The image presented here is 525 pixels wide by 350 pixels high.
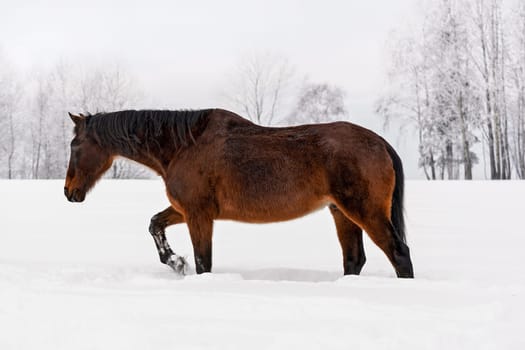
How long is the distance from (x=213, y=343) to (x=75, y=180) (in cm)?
293

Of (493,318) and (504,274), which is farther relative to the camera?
(504,274)

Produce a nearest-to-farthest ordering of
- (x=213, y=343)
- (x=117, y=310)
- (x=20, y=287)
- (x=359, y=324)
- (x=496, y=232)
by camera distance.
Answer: (x=213, y=343) → (x=359, y=324) → (x=117, y=310) → (x=20, y=287) → (x=496, y=232)

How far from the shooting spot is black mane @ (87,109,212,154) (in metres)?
4.21

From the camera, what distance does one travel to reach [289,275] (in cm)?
428

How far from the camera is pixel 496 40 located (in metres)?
19.1

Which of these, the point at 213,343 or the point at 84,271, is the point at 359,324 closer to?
the point at 213,343

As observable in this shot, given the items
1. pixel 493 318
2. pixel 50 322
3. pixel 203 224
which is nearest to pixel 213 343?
pixel 50 322

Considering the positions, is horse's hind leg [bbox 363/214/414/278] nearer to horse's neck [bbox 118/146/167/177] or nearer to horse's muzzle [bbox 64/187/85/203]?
horse's neck [bbox 118/146/167/177]

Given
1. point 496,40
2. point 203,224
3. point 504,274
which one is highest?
point 496,40

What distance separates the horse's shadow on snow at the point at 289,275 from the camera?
4.20m

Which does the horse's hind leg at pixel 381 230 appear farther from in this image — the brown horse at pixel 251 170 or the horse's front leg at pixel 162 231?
the horse's front leg at pixel 162 231

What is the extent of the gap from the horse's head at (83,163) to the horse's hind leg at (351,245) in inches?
91.8

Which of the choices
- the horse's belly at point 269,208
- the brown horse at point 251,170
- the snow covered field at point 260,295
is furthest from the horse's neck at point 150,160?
the snow covered field at point 260,295

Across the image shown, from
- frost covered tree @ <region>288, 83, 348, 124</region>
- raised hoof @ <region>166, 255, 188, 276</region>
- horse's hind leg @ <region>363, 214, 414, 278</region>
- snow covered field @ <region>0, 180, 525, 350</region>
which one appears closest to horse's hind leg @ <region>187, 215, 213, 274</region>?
snow covered field @ <region>0, 180, 525, 350</region>
